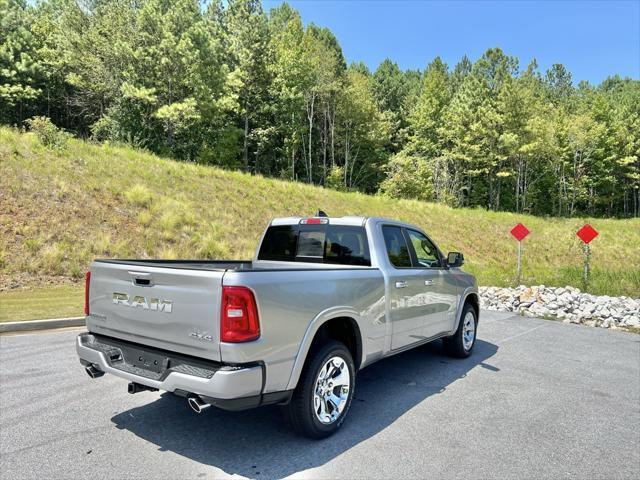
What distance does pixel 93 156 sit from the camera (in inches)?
768


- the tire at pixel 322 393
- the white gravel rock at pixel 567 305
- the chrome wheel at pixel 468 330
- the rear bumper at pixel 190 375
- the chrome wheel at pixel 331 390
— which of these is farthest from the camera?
the white gravel rock at pixel 567 305

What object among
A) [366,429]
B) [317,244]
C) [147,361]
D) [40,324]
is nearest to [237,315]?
[147,361]

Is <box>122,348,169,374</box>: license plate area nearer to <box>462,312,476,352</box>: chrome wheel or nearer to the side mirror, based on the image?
the side mirror

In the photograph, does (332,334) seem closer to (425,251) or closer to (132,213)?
(425,251)

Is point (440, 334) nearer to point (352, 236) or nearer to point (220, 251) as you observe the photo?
point (352, 236)

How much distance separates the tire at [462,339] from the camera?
6.46 metres

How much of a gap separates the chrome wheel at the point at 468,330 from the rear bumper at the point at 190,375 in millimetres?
4374

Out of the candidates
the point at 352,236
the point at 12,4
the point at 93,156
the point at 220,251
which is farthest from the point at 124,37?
the point at 352,236

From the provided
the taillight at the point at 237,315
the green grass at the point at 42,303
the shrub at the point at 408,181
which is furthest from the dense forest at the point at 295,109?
the taillight at the point at 237,315

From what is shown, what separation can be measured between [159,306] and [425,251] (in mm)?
3798

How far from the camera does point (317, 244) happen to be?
5.00 meters

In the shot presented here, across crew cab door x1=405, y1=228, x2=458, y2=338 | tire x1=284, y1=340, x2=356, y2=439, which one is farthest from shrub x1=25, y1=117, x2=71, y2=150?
tire x1=284, y1=340, x2=356, y2=439

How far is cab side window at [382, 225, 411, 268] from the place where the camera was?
4.96 metres

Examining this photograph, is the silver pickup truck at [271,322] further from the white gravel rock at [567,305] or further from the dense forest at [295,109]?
the dense forest at [295,109]
